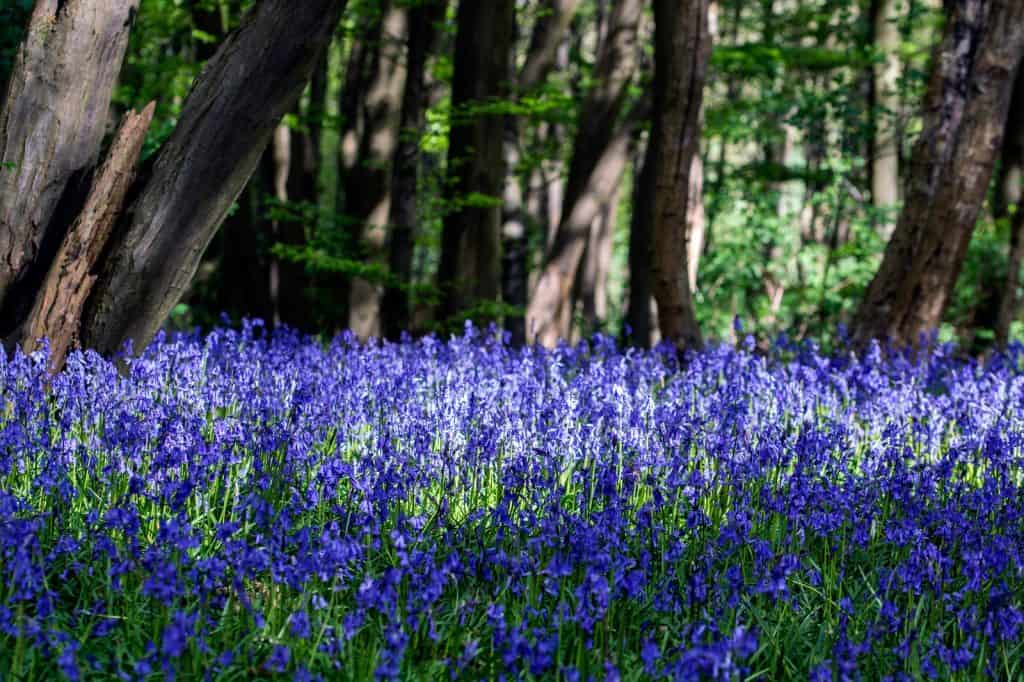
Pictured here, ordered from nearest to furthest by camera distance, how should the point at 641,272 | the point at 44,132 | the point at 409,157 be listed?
the point at 44,132 < the point at 409,157 < the point at 641,272

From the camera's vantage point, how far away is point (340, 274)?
→ 52.5ft

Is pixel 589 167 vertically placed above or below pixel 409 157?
above

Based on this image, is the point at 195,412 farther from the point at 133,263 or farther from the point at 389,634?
the point at 389,634

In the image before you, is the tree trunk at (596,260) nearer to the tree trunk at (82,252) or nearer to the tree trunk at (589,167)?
the tree trunk at (589,167)

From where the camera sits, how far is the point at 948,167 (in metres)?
9.78

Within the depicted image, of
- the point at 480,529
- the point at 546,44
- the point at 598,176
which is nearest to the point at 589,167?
the point at 598,176

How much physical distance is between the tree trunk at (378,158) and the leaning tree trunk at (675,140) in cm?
409

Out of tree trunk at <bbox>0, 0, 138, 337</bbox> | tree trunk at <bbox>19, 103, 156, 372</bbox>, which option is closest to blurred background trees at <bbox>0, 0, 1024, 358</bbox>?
tree trunk at <bbox>19, 103, 156, 372</bbox>

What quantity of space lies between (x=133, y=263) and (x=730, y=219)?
1351 cm

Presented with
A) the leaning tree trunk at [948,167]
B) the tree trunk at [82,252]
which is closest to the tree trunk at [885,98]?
the leaning tree trunk at [948,167]

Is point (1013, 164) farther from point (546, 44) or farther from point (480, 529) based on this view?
point (480, 529)

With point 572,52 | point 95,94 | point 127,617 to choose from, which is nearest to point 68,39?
point 95,94

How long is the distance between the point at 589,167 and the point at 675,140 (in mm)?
4236

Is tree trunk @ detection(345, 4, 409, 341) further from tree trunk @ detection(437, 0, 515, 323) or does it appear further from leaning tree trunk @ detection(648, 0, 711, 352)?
leaning tree trunk @ detection(648, 0, 711, 352)
